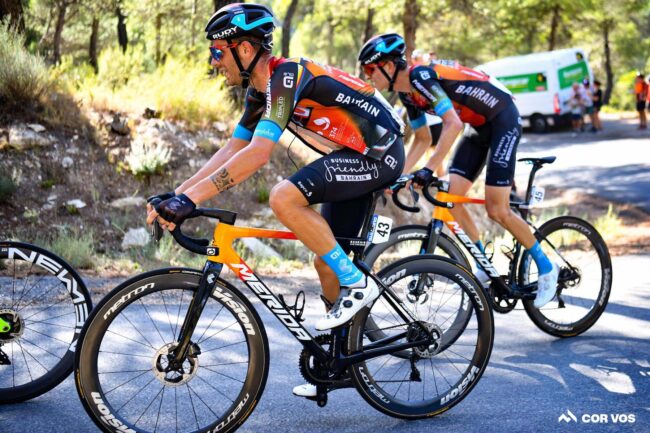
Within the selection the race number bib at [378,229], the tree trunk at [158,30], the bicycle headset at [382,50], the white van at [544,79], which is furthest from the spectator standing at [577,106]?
the race number bib at [378,229]

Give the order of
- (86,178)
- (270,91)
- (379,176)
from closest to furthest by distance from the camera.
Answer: (270,91) < (379,176) < (86,178)

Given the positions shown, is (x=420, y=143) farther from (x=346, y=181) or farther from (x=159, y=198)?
(x=159, y=198)

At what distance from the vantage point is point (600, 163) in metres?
20.1

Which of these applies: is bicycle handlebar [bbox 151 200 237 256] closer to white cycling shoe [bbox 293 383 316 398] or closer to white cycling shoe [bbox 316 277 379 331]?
white cycling shoe [bbox 316 277 379 331]

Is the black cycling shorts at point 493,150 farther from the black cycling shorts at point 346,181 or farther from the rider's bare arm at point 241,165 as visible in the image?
the rider's bare arm at point 241,165

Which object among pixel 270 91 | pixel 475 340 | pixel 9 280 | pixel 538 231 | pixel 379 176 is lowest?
pixel 9 280

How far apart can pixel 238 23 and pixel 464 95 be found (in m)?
2.80

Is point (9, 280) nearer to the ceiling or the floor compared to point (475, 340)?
nearer to the floor

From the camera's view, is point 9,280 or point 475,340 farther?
point 9,280

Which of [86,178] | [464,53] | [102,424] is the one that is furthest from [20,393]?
[464,53]

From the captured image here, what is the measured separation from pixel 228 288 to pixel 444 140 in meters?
2.63

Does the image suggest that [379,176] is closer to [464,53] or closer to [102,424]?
[102,424]

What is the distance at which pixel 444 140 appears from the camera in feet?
19.2

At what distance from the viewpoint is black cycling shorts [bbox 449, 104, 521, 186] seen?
616cm
